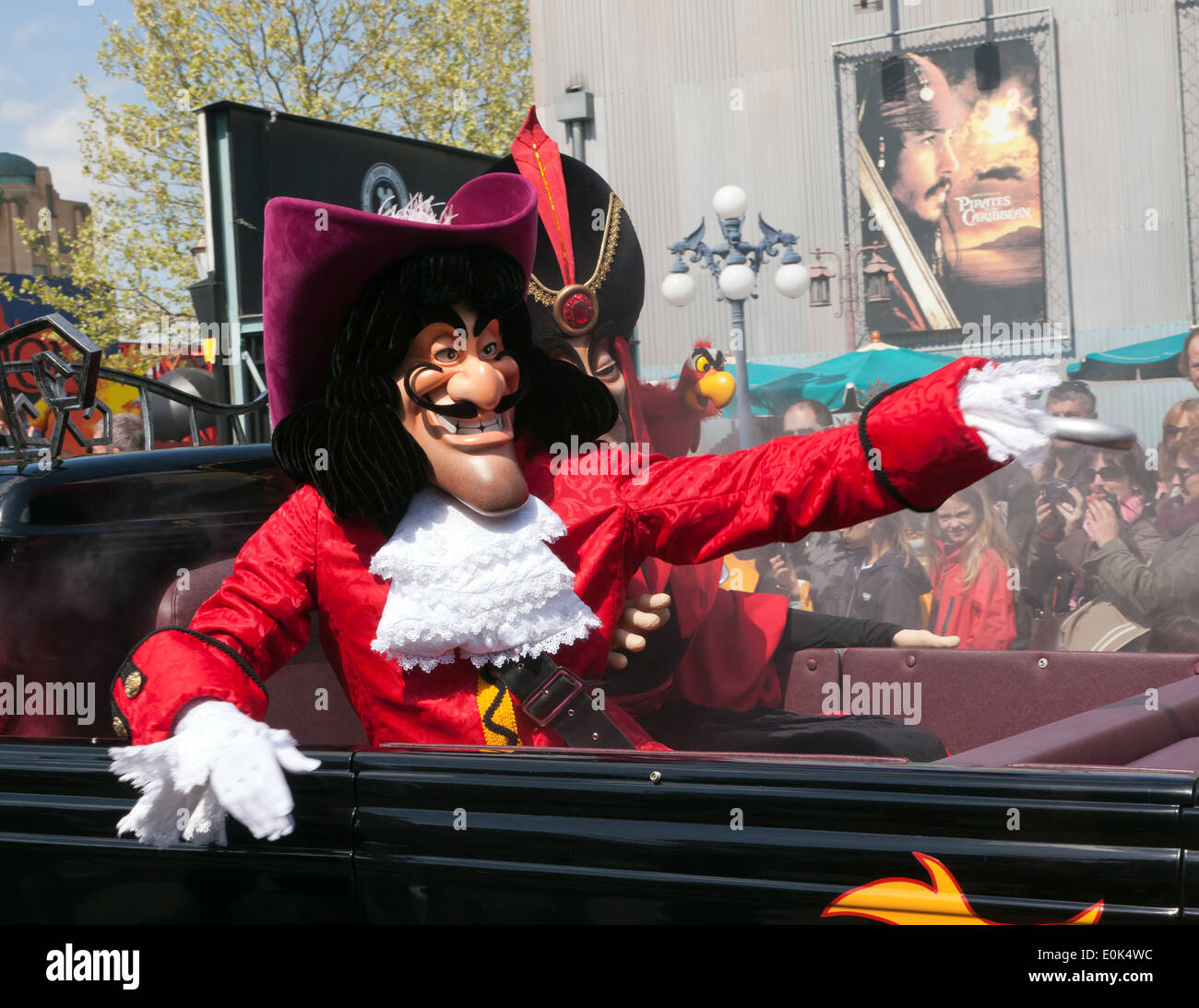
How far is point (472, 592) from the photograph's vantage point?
84.0 inches

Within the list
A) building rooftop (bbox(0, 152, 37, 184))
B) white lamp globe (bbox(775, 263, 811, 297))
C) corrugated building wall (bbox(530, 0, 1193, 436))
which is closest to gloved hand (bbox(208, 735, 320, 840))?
white lamp globe (bbox(775, 263, 811, 297))

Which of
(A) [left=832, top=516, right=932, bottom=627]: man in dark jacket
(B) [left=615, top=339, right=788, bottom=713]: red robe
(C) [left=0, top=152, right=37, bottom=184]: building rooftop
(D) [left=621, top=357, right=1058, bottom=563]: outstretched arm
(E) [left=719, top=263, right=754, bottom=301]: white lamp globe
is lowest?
(A) [left=832, top=516, right=932, bottom=627]: man in dark jacket

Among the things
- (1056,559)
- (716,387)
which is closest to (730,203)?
(1056,559)

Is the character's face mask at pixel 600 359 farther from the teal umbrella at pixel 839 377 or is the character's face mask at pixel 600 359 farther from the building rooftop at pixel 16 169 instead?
the building rooftop at pixel 16 169

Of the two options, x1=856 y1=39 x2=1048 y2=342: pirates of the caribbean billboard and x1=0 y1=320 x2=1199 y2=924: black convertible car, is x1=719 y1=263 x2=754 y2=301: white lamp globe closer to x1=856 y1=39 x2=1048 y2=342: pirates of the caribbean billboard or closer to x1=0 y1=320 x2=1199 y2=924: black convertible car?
x1=0 y1=320 x2=1199 y2=924: black convertible car

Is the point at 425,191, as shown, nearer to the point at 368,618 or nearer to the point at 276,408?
the point at 276,408

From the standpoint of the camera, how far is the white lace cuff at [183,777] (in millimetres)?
1775

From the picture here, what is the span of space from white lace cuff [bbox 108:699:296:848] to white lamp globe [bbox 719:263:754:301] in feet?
15.9

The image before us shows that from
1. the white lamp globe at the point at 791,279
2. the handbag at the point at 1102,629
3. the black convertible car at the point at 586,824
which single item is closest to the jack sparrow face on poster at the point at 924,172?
the white lamp globe at the point at 791,279

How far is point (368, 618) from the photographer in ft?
7.20

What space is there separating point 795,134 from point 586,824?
11.9 meters

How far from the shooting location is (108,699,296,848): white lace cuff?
178 cm

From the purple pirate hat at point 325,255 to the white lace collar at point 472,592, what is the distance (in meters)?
0.36
